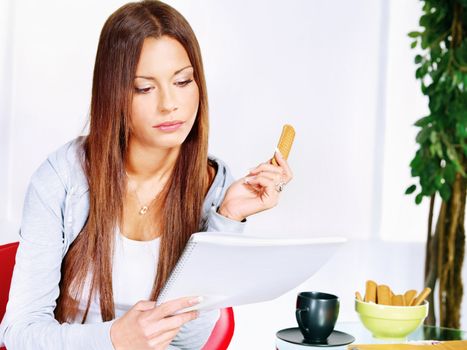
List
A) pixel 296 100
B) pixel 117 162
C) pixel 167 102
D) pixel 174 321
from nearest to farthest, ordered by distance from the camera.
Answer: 1. pixel 174 321
2. pixel 167 102
3. pixel 117 162
4. pixel 296 100

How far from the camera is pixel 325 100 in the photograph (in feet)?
15.4

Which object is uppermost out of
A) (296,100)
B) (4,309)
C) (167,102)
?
(296,100)

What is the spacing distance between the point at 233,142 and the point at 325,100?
644 mm

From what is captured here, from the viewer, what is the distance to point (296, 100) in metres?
4.67

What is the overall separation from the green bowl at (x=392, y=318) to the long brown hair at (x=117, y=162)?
409 millimetres

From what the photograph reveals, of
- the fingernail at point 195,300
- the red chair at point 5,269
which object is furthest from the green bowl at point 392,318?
the red chair at point 5,269

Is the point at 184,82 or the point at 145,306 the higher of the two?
the point at 184,82

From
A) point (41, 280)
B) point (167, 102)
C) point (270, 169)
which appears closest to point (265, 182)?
point (270, 169)

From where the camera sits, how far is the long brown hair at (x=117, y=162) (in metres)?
1.42

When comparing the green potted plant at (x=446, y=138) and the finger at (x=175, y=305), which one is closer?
the finger at (x=175, y=305)

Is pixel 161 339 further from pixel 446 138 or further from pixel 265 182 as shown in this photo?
pixel 446 138

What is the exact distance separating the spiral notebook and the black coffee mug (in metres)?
0.19

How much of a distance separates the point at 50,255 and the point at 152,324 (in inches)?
13.6

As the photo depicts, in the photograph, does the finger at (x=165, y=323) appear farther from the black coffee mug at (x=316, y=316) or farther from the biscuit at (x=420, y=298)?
the biscuit at (x=420, y=298)
